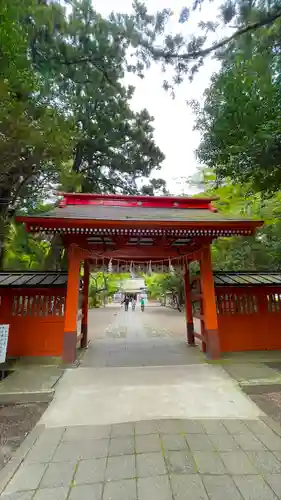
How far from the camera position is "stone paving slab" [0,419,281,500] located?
6.91 feet

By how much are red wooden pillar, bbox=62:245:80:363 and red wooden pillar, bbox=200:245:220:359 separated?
10.2 feet

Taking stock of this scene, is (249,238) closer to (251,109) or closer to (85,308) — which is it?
(85,308)

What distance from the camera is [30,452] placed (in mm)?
2719

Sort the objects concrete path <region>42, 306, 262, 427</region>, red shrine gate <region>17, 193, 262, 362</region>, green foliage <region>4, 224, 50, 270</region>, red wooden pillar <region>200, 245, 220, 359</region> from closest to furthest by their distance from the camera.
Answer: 1. concrete path <region>42, 306, 262, 427</region>
2. red shrine gate <region>17, 193, 262, 362</region>
3. red wooden pillar <region>200, 245, 220, 359</region>
4. green foliage <region>4, 224, 50, 270</region>

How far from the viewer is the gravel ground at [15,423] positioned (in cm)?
286

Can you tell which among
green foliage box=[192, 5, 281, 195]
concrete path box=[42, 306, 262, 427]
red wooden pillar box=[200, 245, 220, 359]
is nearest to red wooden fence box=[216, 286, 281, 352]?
red wooden pillar box=[200, 245, 220, 359]

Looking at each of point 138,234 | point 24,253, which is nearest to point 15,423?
point 138,234

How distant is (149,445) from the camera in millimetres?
2762

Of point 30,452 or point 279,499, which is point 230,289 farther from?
point 30,452

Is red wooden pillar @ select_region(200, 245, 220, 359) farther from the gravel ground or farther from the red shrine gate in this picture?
the gravel ground

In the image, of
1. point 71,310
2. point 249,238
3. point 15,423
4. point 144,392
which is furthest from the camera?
point 249,238

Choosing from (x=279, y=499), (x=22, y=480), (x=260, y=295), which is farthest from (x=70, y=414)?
(x=260, y=295)

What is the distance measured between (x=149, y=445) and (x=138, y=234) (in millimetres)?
4033

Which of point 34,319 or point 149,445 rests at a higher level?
point 34,319
